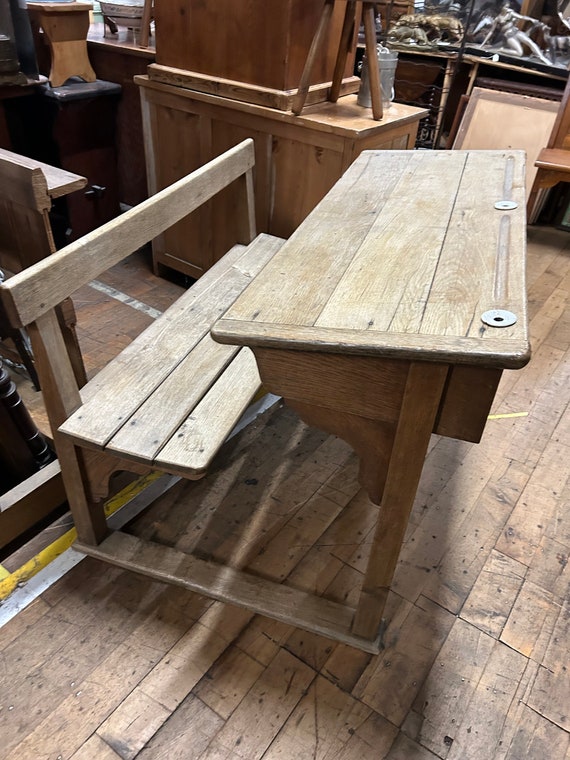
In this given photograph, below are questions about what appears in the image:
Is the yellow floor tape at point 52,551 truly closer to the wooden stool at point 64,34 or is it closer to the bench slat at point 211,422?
the bench slat at point 211,422

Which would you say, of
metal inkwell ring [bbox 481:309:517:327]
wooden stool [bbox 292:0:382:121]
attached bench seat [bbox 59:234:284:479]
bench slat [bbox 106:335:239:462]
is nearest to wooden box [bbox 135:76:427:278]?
wooden stool [bbox 292:0:382:121]

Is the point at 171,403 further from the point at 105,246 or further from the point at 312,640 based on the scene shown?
the point at 312,640

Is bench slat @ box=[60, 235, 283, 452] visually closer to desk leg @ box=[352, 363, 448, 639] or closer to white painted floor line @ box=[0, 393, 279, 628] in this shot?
white painted floor line @ box=[0, 393, 279, 628]

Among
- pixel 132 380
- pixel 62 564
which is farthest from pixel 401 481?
pixel 62 564

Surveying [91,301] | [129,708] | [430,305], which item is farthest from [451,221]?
[91,301]

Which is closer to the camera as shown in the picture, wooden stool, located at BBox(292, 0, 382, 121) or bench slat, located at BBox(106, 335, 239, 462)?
bench slat, located at BBox(106, 335, 239, 462)

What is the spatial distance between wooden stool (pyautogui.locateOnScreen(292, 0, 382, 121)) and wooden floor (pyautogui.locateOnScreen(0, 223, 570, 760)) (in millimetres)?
1281

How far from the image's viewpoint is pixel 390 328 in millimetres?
936

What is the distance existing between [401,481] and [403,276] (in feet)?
1.34

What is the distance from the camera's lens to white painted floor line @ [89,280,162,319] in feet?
8.85

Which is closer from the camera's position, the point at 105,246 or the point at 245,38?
the point at 105,246

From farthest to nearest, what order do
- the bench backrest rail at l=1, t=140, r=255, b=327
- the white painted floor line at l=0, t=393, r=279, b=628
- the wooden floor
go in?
the white painted floor line at l=0, t=393, r=279, b=628 < the wooden floor < the bench backrest rail at l=1, t=140, r=255, b=327

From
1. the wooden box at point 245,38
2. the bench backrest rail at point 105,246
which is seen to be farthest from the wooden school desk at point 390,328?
the wooden box at point 245,38

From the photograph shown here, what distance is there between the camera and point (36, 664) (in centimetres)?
134
